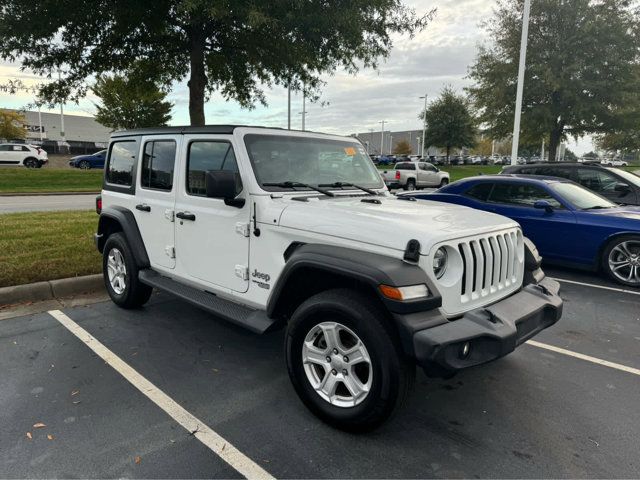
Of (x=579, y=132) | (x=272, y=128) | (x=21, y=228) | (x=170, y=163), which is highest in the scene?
(x=579, y=132)

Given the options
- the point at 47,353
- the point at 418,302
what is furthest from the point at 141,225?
the point at 418,302

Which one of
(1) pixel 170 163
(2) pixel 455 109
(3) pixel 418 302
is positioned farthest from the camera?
(2) pixel 455 109

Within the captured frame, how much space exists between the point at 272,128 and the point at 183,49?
6009 millimetres

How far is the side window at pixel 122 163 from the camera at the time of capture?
4957 millimetres

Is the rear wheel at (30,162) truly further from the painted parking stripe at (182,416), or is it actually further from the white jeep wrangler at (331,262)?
the painted parking stripe at (182,416)

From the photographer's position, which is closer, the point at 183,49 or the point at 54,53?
the point at 54,53

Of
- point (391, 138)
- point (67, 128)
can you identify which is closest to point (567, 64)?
point (67, 128)

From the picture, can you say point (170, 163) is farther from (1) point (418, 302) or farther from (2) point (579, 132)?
(2) point (579, 132)

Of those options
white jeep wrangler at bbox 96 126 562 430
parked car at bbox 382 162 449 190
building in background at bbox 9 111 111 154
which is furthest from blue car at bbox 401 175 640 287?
building in background at bbox 9 111 111 154

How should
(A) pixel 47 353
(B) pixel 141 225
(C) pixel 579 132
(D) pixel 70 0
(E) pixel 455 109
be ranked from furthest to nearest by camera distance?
1. (E) pixel 455 109
2. (C) pixel 579 132
3. (D) pixel 70 0
4. (B) pixel 141 225
5. (A) pixel 47 353

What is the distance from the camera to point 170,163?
4.35 meters

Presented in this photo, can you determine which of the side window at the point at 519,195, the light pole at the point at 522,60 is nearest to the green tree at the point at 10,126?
the light pole at the point at 522,60

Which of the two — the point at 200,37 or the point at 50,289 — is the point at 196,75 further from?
the point at 50,289

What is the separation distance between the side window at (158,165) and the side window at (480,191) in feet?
→ 17.6
